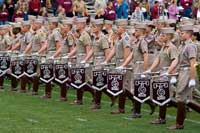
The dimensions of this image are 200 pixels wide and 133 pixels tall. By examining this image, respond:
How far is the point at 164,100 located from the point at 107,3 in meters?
18.7

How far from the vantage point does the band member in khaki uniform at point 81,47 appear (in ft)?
61.7

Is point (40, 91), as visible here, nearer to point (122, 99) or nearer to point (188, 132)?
point (122, 99)

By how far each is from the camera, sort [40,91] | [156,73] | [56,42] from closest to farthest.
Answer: [156,73], [56,42], [40,91]

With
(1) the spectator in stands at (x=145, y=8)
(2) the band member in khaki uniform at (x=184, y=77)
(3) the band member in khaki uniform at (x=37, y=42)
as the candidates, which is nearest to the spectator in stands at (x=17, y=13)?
(1) the spectator in stands at (x=145, y=8)

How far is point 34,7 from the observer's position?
33.4 m

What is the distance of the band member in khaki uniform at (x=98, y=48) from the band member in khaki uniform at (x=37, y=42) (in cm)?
270

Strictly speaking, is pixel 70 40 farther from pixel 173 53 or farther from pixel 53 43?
pixel 173 53

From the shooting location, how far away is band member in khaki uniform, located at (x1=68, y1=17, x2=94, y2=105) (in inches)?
740

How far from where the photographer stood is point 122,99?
17.1m

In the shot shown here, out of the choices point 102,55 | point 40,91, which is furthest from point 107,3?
point 102,55

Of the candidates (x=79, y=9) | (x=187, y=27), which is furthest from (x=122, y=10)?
(x=187, y=27)

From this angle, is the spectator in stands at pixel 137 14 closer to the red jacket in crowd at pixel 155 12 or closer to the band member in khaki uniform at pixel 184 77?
the red jacket in crowd at pixel 155 12

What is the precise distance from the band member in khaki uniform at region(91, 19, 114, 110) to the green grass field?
0.28 metres

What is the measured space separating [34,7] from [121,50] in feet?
53.9
